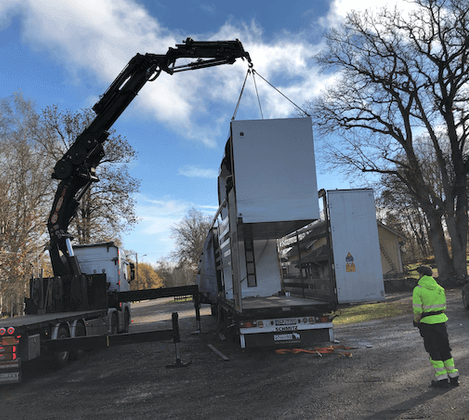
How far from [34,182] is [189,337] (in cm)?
1749

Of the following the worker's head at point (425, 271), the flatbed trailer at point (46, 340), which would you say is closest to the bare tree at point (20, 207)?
the flatbed trailer at point (46, 340)

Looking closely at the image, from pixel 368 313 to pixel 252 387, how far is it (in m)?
9.62

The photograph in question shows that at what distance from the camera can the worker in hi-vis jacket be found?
5.11m

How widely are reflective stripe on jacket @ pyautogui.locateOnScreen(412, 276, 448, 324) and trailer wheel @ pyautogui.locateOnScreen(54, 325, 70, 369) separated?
630cm

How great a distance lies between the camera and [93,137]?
10.5 metres

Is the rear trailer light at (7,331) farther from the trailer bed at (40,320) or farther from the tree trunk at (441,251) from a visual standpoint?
the tree trunk at (441,251)

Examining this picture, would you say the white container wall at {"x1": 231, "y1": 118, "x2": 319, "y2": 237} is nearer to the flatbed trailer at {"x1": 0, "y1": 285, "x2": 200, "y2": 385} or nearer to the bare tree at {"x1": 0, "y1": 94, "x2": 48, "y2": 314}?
the flatbed trailer at {"x1": 0, "y1": 285, "x2": 200, "y2": 385}

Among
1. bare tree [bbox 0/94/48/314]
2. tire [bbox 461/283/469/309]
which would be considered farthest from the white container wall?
bare tree [bbox 0/94/48/314]

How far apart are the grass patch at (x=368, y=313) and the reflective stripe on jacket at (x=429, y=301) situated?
7.21 metres

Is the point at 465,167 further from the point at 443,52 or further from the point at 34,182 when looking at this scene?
the point at 34,182

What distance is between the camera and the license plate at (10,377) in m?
6.24

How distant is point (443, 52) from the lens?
2081 centimetres

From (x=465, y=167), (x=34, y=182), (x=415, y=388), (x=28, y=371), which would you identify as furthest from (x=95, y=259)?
(x=465, y=167)

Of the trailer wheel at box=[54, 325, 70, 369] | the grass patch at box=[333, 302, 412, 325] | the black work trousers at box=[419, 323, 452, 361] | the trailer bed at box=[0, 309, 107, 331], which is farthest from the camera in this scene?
the grass patch at box=[333, 302, 412, 325]
